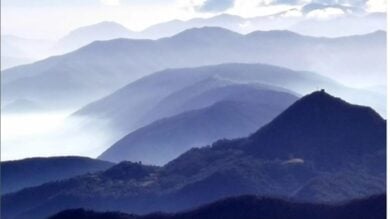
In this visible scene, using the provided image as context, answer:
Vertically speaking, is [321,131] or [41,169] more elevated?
[41,169]

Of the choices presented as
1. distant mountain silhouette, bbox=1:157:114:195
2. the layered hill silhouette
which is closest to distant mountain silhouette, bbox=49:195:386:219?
the layered hill silhouette

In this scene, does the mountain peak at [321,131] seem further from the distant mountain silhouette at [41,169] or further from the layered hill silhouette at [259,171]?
the distant mountain silhouette at [41,169]

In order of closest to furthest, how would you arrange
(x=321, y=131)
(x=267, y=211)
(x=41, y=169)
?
1. (x=267, y=211)
2. (x=321, y=131)
3. (x=41, y=169)

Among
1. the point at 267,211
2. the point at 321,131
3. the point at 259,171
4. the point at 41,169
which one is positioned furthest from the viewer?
the point at 41,169

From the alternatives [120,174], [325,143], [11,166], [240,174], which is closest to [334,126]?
[325,143]

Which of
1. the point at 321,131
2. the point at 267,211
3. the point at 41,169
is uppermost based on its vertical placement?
the point at 41,169

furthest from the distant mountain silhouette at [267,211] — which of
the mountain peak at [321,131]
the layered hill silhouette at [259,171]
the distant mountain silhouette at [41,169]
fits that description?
the distant mountain silhouette at [41,169]

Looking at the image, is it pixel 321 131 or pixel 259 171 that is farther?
pixel 321 131

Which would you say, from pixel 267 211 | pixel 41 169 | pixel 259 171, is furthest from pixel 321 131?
pixel 41 169

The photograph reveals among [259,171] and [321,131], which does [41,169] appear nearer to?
[259,171]
